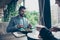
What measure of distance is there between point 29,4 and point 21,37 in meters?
7.74

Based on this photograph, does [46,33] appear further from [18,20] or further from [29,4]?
[29,4]

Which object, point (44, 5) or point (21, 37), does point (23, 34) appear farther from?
point (44, 5)

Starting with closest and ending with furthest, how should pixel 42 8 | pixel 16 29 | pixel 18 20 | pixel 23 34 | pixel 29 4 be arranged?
pixel 23 34 < pixel 42 8 < pixel 16 29 < pixel 18 20 < pixel 29 4

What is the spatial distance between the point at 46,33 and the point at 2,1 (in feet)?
14.9

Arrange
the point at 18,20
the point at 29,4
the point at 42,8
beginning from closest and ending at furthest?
the point at 42,8 → the point at 18,20 → the point at 29,4

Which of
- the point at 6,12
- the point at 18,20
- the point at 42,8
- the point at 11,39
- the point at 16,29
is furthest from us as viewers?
the point at 6,12

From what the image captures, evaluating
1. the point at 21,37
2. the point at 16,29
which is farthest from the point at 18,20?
the point at 21,37

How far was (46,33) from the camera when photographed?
1073mm

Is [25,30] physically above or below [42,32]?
below

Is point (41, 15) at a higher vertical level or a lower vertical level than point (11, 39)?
higher

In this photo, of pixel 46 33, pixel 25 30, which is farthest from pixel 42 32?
pixel 25 30

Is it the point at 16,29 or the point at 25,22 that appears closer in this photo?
the point at 16,29

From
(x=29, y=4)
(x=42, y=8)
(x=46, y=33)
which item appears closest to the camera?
(x=46, y=33)

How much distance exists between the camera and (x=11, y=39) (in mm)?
1568
